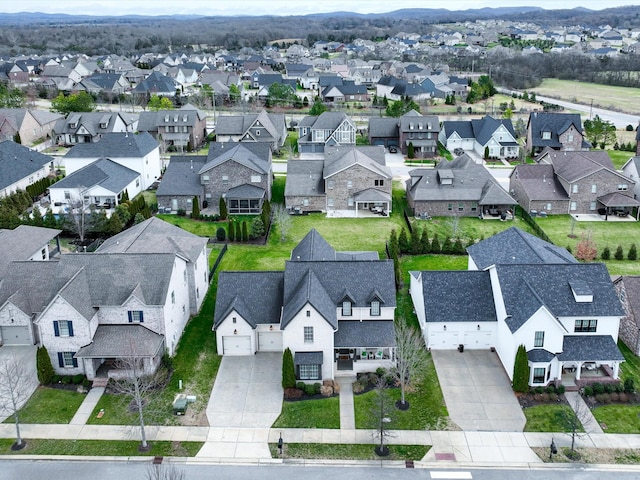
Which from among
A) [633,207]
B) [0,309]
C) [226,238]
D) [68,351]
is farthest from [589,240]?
[0,309]

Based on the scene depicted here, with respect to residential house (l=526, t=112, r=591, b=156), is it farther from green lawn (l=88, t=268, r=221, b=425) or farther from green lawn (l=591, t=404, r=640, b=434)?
green lawn (l=88, t=268, r=221, b=425)

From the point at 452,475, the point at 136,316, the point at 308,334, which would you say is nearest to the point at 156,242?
the point at 136,316

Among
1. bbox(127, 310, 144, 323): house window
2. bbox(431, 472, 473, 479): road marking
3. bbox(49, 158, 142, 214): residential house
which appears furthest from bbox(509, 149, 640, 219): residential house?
bbox(127, 310, 144, 323): house window

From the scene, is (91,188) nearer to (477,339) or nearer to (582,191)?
(477,339)

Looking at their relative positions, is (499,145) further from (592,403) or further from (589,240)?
(592,403)

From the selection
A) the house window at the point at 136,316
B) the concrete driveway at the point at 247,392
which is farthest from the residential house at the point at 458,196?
the house window at the point at 136,316

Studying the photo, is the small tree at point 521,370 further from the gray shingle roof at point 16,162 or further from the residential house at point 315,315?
the gray shingle roof at point 16,162
